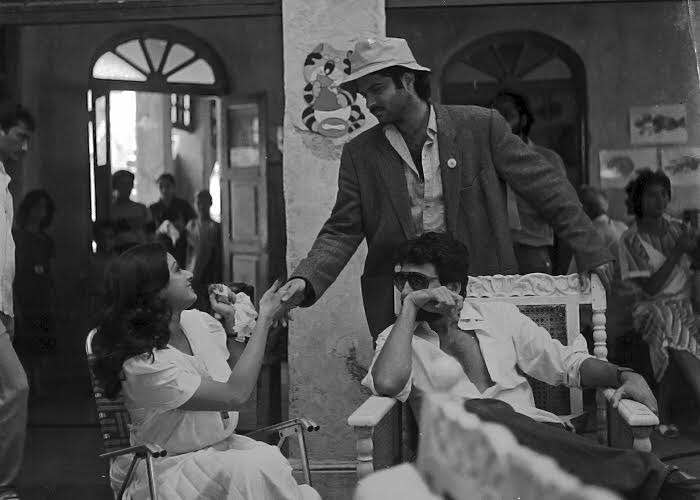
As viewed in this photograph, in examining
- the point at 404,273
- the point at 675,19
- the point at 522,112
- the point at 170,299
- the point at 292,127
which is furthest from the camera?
the point at 675,19

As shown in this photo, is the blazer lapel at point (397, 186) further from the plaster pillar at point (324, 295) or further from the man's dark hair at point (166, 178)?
the man's dark hair at point (166, 178)

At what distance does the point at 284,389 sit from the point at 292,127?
159 centimetres

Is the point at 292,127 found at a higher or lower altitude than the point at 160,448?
higher

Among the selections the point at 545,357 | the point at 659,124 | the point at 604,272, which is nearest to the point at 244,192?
the point at 659,124

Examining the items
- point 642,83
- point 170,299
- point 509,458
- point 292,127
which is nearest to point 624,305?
point 642,83

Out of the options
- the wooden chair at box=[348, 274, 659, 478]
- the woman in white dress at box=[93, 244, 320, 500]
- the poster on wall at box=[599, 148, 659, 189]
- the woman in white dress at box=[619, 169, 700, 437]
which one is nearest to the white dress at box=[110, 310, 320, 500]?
the woman in white dress at box=[93, 244, 320, 500]

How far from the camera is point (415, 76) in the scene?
457cm

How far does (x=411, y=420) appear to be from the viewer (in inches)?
158

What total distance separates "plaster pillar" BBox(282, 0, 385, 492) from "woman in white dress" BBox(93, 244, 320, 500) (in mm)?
1657

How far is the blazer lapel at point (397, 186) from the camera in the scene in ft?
15.1

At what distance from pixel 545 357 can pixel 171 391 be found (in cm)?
137

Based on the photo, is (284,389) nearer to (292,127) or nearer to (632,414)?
(292,127)

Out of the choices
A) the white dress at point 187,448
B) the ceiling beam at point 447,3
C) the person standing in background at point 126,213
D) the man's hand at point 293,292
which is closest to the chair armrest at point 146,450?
the white dress at point 187,448

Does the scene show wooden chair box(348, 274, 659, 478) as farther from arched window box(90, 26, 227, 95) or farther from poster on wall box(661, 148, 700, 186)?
arched window box(90, 26, 227, 95)
